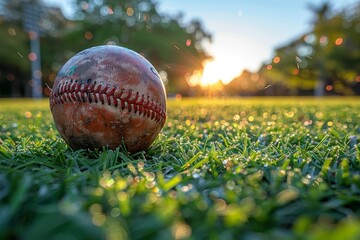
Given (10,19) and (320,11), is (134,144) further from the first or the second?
(10,19)

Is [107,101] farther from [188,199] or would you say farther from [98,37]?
[98,37]

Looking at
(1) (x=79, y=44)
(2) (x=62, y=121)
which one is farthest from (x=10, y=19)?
(2) (x=62, y=121)

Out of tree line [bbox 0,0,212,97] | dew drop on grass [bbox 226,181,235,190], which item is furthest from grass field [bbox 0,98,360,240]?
tree line [bbox 0,0,212,97]

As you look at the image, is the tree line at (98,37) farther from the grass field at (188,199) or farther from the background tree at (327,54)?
the grass field at (188,199)

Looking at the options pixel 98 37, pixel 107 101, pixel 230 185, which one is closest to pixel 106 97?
pixel 107 101

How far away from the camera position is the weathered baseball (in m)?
2.06

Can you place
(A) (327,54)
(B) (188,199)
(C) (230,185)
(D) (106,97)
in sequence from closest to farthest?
1. (B) (188,199)
2. (C) (230,185)
3. (D) (106,97)
4. (A) (327,54)

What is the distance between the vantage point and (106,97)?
6.73 feet

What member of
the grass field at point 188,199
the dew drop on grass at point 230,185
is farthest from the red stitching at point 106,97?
the dew drop on grass at point 230,185

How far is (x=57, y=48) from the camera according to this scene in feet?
113

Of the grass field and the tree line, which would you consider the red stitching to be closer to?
the grass field

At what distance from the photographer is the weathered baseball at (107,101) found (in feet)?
→ 6.77

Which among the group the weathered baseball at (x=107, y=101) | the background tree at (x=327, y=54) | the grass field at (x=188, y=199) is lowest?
the grass field at (x=188, y=199)

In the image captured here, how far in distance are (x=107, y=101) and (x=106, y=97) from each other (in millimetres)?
26
